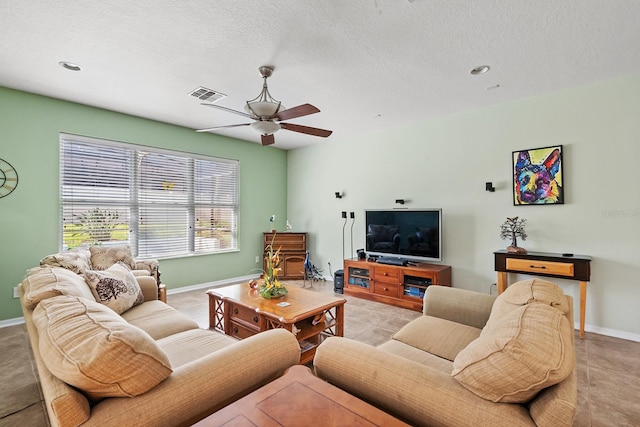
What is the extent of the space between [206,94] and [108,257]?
2.14 m

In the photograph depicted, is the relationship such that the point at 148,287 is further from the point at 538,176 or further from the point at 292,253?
the point at 538,176

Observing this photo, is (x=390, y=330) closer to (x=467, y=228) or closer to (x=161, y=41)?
(x=467, y=228)

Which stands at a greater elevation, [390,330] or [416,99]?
[416,99]

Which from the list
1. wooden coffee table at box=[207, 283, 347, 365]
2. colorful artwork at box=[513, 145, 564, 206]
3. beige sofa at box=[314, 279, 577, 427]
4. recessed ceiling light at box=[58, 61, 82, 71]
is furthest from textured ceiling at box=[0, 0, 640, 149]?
wooden coffee table at box=[207, 283, 347, 365]

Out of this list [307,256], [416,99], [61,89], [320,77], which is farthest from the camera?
[307,256]

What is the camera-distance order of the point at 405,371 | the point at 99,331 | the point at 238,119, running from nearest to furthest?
the point at 99,331 < the point at 405,371 < the point at 238,119

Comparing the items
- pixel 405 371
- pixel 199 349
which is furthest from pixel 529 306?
pixel 199 349

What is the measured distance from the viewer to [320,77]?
3123 millimetres

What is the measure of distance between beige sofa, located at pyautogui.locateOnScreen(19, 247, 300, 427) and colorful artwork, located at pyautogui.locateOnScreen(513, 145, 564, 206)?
351cm

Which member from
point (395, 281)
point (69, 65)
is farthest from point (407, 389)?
point (69, 65)

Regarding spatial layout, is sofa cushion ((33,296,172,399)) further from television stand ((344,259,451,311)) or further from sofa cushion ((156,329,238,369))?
television stand ((344,259,451,311))

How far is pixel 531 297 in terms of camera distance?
1.50 meters

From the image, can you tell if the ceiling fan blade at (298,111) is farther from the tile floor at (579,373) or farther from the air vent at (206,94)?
the tile floor at (579,373)

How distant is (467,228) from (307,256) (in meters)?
2.81
